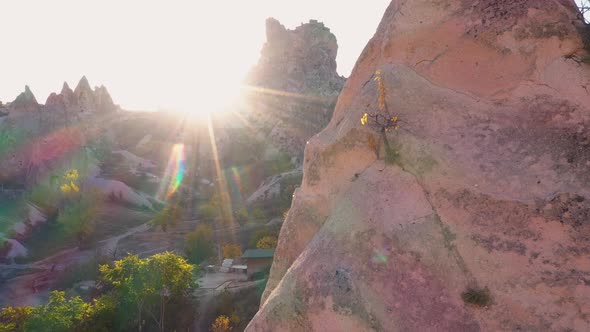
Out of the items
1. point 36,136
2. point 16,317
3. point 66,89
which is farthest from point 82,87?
point 16,317

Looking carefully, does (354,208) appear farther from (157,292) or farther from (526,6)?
(157,292)

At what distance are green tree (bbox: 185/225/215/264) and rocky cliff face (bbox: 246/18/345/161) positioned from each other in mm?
34338

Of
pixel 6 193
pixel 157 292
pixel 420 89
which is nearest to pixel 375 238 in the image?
pixel 420 89

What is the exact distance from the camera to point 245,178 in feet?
187

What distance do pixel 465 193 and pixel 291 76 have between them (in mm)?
72717

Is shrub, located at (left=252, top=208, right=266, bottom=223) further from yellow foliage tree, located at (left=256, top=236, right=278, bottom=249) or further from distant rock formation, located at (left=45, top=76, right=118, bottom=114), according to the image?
distant rock formation, located at (left=45, top=76, right=118, bottom=114)

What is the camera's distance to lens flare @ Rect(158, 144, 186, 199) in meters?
53.8

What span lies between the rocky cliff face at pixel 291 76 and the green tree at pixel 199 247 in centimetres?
3434

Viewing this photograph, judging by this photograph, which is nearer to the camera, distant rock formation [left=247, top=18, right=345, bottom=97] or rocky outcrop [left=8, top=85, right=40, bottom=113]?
rocky outcrop [left=8, top=85, right=40, bottom=113]

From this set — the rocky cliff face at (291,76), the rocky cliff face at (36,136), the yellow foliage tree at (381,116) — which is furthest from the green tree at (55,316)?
the rocky cliff face at (291,76)

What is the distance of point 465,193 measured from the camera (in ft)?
13.8

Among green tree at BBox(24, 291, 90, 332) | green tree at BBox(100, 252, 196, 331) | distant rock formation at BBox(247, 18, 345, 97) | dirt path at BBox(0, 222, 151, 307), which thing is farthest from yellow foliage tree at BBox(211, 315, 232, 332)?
distant rock formation at BBox(247, 18, 345, 97)

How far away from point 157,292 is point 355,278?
1759 cm

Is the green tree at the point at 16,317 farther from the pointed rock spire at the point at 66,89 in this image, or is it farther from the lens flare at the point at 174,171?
the pointed rock spire at the point at 66,89
